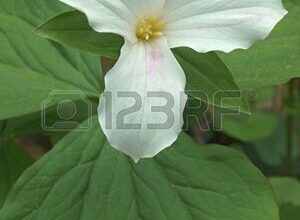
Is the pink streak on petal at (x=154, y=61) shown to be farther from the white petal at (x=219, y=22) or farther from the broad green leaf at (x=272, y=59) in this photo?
the broad green leaf at (x=272, y=59)

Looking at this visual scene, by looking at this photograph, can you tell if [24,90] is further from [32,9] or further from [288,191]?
[288,191]

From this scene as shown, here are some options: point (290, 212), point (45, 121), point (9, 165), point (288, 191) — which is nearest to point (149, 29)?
point (45, 121)

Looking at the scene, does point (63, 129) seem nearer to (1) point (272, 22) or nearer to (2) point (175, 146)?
(2) point (175, 146)

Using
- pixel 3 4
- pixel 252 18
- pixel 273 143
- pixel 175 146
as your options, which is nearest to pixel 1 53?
pixel 3 4

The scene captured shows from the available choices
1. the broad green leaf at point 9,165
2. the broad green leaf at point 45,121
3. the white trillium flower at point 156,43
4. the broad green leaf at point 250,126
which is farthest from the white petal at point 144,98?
the broad green leaf at point 250,126

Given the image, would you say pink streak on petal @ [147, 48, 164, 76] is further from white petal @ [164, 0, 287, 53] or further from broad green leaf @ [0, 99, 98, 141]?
broad green leaf @ [0, 99, 98, 141]

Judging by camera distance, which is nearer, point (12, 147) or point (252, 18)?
point (252, 18)
